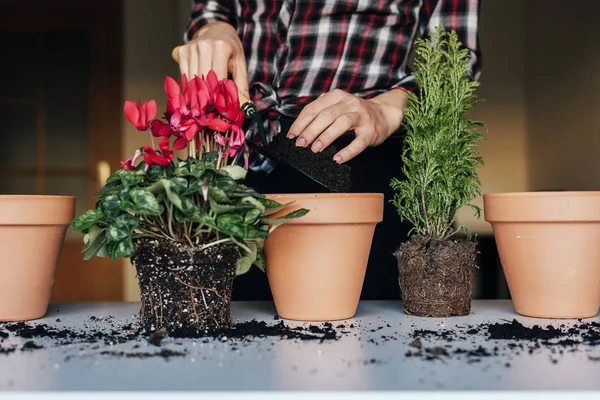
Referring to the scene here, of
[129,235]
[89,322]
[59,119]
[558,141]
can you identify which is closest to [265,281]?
[89,322]

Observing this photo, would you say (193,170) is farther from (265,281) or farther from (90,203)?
(90,203)

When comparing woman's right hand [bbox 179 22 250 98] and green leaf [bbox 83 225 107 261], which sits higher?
woman's right hand [bbox 179 22 250 98]

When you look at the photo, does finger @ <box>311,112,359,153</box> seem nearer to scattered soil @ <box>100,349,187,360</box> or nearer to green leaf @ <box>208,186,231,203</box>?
green leaf @ <box>208,186,231,203</box>

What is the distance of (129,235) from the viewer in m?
1.07

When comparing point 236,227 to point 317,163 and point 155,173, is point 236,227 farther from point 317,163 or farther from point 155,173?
point 317,163

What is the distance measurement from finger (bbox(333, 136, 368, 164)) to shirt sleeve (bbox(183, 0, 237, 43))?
0.62 m

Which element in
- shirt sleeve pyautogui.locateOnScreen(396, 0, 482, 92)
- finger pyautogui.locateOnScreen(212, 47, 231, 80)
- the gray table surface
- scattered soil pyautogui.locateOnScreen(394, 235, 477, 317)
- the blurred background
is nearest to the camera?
the gray table surface

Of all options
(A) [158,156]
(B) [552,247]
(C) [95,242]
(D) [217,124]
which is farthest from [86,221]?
(B) [552,247]

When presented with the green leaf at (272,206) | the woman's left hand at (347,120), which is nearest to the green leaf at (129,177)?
the green leaf at (272,206)

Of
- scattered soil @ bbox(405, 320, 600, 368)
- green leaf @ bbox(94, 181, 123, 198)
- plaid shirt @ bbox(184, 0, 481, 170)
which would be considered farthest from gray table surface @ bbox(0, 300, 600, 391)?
plaid shirt @ bbox(184, 0, 481, 170)

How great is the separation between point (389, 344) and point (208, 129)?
0.49 m

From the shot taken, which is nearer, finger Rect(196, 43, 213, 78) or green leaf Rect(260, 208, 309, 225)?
green leaf Rect(260, 208, 309, 225)

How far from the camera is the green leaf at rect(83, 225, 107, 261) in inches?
45.5

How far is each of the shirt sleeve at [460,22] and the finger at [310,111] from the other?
24cm
